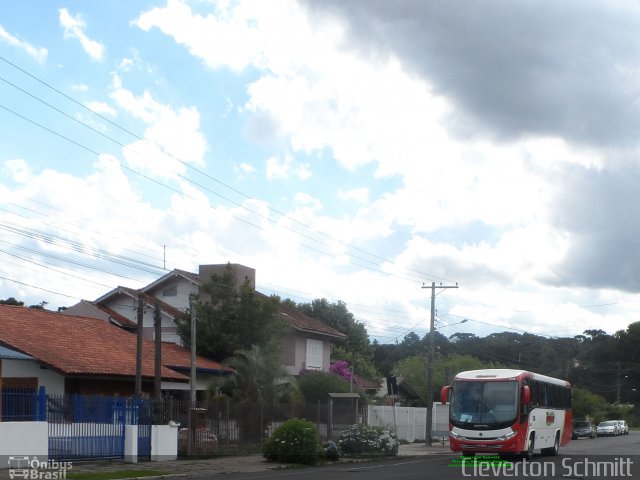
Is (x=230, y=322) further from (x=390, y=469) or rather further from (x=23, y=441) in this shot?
(x=23, y=441)

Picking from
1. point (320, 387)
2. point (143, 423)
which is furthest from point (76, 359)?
point (320, 387)

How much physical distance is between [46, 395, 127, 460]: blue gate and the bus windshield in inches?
435

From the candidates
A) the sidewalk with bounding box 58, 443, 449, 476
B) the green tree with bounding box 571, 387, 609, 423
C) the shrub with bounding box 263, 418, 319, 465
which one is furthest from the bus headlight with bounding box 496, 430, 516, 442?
the green tree with bounding box 571, 387, 609, 423

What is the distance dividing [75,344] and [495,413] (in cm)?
1614

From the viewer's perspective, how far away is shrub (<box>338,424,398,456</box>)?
33.8m

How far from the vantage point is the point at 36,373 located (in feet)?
103

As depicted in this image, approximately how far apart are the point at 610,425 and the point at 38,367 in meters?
51.0

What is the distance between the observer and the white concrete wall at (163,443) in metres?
28.5

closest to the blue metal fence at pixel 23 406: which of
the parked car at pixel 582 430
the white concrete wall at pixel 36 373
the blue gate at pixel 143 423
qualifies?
the blue gate at pixel 143 423

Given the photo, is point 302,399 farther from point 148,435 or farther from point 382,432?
point 148,435

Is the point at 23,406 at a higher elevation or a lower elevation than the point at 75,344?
lower

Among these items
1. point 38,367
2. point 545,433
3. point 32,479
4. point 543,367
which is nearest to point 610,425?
point 543,367

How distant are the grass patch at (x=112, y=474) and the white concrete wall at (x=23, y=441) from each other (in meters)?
1.86

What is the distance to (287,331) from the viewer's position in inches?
1880
